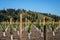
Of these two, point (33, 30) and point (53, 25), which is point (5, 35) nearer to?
point (33, 30)

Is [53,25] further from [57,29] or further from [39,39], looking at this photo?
[39,39]

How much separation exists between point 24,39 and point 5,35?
1.02 metres

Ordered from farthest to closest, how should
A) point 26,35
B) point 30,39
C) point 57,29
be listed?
1. point 57,29
2. point 26,35
3. point 30,39

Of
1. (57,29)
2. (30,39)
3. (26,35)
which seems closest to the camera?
(30,39)

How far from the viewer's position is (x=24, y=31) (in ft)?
32.2

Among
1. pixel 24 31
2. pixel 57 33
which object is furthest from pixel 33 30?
pixel 57 33

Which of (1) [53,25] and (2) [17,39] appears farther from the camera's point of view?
(1) [53,25]

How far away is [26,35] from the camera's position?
9.24m

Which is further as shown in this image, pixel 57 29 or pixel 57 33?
pixel 57 29

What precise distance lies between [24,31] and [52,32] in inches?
45.5

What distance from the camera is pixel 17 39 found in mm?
8664

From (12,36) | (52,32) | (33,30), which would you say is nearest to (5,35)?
(12,36)

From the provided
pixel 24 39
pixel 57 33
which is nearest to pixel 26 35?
pixel 24 39

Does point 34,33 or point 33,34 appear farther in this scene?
point 34,33
